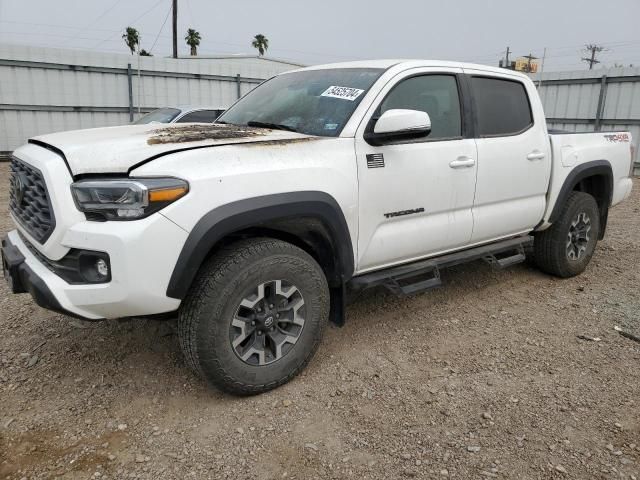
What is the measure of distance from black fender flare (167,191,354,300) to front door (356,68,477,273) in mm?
171

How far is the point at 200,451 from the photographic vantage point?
2.40m

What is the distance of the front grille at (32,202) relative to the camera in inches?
97.9

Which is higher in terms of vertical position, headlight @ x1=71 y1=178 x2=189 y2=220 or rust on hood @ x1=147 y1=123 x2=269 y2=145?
rust on hood @ x1=147 y1=123 x2=269 y2=145

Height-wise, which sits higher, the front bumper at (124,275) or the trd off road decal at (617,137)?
the trd off road decal at (617,137)

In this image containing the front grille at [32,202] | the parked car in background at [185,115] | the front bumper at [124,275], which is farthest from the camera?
the parked car in background at [185,115]

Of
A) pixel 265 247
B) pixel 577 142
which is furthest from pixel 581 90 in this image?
pixel 265 247

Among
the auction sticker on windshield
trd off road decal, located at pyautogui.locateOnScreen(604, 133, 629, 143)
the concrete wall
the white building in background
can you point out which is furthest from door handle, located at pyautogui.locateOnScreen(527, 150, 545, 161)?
the white building in background

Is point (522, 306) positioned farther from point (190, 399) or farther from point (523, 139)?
point (190, 399)

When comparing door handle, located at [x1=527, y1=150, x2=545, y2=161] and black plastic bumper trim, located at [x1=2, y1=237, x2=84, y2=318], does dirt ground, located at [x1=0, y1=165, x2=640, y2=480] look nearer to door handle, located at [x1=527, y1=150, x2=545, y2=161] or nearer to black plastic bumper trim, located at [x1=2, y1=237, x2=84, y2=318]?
black plastic bumper trim, located at [x1=2, y1=237, x2=84, y2=318]

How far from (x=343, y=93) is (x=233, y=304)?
1561mm

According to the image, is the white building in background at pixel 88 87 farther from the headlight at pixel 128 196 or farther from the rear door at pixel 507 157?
the headlight at pixel 128 196

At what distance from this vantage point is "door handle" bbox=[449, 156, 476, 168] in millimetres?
3463

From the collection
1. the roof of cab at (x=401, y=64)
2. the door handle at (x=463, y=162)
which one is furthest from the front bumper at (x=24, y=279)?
the door handle at (x=463, y=162)

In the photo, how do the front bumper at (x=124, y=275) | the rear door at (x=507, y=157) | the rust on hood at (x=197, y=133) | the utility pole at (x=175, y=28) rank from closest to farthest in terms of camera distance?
the front bumper at (x=124, y=275), the rust on hood at (x=197, y=133), the rear door at (x=507, y=157), the utility pole at (x=175, y=28)
